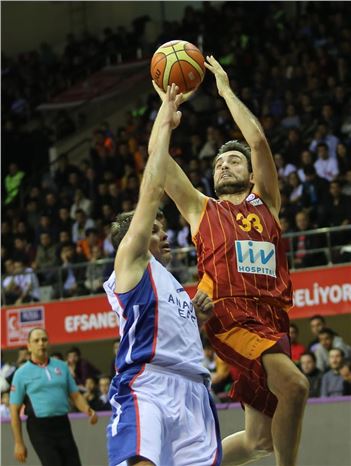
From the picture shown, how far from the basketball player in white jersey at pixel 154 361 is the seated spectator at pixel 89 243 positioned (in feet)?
41.1

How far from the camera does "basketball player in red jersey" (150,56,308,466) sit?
7.15 m

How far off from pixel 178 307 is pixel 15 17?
2377 cm

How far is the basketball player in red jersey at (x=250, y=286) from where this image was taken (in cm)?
715

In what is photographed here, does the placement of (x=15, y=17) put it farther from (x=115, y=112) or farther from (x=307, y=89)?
(x=307, y=89)

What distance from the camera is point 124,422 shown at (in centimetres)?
571

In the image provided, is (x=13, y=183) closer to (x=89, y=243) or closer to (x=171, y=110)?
(x=89, y=243)

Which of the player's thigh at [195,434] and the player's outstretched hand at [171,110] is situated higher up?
the player's outstretched hand at [171,110]

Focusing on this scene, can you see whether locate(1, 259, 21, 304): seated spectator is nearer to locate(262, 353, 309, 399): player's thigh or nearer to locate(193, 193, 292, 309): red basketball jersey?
locate(193, 193, 292, 309): red basketball jersey

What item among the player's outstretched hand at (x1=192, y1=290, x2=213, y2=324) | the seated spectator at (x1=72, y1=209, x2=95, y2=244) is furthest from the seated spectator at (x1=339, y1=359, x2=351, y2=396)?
the seated spectator at (x1=72, y1=209, x2=95, y2=244)

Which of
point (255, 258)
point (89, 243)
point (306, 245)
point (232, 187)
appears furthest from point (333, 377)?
point (89, 243)

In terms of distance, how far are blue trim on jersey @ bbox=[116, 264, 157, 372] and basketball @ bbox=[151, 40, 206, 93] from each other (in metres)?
1.96

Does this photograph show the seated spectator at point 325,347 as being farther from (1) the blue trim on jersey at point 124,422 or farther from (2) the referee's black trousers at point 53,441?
(1) the blue trim on jersey at point 124,422

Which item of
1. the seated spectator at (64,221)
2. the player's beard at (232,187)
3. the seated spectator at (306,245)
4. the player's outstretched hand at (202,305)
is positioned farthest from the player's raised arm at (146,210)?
the seated spectator at (64,221)

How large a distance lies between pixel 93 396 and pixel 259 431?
286 inches
